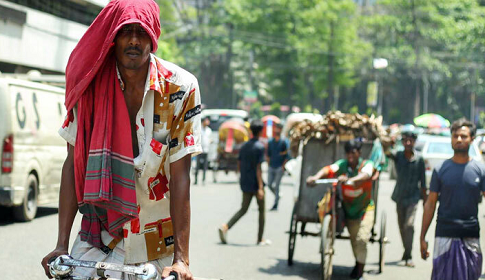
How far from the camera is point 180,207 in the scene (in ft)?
10.8

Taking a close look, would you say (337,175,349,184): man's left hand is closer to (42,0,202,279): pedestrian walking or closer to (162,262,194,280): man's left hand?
(42,0,202,279): pedestrian walking

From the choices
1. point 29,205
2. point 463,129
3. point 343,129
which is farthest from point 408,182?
point 29,205

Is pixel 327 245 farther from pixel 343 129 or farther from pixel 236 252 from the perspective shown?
pixel 236 252

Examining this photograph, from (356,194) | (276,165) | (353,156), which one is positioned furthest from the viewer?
(276,165)

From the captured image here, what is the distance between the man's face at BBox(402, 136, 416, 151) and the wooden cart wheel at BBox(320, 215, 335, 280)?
2.41 meters

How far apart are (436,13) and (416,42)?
2516mm

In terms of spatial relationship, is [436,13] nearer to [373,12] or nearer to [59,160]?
[373,12]

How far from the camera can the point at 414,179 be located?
1088 cm

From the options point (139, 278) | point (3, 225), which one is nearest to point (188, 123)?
point (139, 278)

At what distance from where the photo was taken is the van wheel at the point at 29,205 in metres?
12.6

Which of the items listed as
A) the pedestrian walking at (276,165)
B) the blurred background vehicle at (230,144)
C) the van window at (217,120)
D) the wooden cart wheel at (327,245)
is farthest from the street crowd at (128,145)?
the van window at (217,120)

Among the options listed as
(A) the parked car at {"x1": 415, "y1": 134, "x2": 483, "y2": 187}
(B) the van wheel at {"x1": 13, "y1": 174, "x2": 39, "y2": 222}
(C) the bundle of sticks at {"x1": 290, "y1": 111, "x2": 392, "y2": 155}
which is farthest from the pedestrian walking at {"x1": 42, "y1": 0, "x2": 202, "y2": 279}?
(A) the parked car at {"x1": 415, "y1": 134, "x2": 483, "y2": 187}

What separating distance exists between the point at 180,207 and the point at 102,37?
736 millimetres

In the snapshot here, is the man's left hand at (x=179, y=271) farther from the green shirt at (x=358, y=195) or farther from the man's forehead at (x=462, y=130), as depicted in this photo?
the green shirt at (x=358, y=195)
